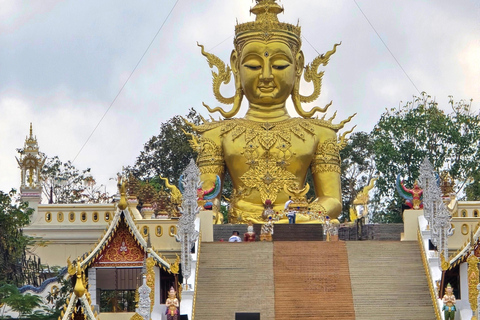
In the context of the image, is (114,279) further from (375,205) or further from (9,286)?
(375,205)

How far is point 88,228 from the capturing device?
3706 cm

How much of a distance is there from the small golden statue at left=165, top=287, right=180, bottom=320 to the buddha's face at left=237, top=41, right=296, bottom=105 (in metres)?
10.1

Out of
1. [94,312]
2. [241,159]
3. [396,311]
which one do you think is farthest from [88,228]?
[396,311]

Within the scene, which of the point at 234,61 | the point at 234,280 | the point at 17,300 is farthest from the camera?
the point at 234,61

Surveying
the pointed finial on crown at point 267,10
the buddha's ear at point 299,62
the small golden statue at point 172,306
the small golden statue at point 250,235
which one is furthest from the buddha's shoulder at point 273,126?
the small golden statue at point 172,306

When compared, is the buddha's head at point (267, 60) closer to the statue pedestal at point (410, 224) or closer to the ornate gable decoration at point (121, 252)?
the statue pedestal at point (410, 224)

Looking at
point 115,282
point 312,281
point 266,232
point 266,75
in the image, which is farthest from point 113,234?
point 266,75

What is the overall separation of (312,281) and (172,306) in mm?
2928

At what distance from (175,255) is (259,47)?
25.3ft

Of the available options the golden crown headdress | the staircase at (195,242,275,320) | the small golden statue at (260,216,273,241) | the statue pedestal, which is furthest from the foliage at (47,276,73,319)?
the golden crown headdress

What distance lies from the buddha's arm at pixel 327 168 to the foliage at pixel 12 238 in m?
7.20

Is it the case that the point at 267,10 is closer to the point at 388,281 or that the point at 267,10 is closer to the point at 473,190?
the point at 473,190

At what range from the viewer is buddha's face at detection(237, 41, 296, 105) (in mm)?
38625

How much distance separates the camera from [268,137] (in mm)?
38406
